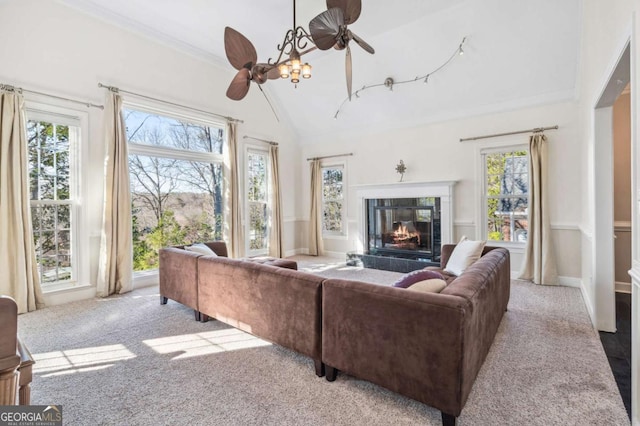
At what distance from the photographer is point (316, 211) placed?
6949 millimetres

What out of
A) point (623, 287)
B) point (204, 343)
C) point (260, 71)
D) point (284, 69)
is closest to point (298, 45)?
point (284, 69)

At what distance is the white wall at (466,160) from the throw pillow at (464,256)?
6.50 ft

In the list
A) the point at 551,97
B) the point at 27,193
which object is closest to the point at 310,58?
the point at 551,97

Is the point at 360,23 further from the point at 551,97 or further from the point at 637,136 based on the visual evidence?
the point at 637,136

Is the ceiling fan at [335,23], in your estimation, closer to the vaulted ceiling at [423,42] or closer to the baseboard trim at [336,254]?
the vaulted ceiling at [423,42]

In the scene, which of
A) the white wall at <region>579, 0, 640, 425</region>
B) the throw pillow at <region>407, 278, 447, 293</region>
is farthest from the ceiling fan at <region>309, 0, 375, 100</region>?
the throw pillow at <region>407, 278, 447, 293</region>

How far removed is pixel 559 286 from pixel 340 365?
13.0 ft

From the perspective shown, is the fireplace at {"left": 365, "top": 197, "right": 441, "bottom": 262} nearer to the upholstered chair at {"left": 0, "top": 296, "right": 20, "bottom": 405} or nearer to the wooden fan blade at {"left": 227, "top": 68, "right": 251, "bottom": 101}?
the wooden fan blade at {"left": 227, "top": 68, "right": 251, "bottom": 101}

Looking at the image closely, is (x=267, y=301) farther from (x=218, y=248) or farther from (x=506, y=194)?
(x=506, y=194)

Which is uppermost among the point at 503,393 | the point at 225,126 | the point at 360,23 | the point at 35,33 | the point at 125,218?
the point at 360,23

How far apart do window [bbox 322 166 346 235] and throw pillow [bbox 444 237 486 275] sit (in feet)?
11.4

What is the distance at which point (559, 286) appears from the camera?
431cm

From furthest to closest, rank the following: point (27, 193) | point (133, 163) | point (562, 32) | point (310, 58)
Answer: point (310, 58)
point (133, 163)
point (562, 32)
point (27, 193)

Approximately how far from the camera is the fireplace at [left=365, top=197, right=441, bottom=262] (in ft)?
17.8
